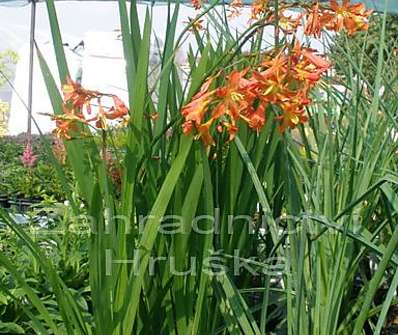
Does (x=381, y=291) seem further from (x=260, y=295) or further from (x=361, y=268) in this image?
(x=260, y=295)

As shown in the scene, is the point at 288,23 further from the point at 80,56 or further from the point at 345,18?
the point at 80,56

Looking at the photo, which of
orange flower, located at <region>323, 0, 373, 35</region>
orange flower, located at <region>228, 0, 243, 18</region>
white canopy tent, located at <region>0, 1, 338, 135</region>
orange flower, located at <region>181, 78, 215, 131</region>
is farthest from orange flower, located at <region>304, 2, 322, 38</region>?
white canopy tent, located at <region>0, 1, 338, 135</region>

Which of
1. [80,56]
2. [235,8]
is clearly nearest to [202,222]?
[235,8]

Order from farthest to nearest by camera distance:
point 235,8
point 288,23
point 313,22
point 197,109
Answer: point 235,8, point 288,23, point 313,22, point 197,109

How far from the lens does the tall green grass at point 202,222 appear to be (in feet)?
2.88

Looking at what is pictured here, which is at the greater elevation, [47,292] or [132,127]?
[132,127]

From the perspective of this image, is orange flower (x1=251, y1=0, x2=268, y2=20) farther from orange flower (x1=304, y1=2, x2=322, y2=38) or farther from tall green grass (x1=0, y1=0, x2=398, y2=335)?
orange flower (x1=304, y1=2, x2=322, y2=38)

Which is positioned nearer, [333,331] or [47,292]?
[333,331]

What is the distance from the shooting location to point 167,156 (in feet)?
3.36

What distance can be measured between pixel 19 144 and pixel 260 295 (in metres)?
4.28

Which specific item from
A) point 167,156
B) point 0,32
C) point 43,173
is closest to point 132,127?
point 167,156

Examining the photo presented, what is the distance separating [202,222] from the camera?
3.21ft

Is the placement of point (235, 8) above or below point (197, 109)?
above

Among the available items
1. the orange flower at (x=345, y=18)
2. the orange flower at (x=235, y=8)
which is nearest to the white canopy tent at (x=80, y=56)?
the orange flower at (x=235, y=8)
